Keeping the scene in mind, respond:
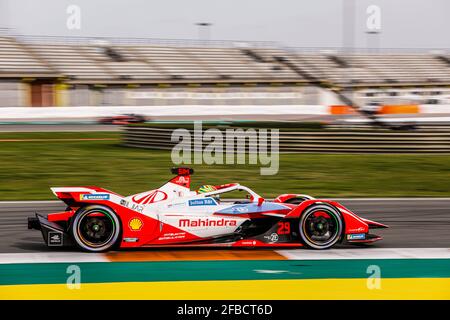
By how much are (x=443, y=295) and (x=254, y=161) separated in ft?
41.4

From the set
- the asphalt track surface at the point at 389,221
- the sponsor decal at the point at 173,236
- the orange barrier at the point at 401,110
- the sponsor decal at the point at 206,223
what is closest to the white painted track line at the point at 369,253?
the asphalt track surface at the point at 389,221

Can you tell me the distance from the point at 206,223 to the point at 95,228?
1.25 meters

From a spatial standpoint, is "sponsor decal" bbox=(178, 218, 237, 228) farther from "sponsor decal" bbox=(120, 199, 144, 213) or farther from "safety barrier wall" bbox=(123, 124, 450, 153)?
"safety barrier wall" bbox=(123, 124, 450, 153)

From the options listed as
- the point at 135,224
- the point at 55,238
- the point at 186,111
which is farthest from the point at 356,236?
the point at 186,111

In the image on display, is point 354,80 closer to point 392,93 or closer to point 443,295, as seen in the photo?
point 392,93

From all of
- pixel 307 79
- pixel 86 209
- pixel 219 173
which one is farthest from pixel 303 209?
pixel 307 79

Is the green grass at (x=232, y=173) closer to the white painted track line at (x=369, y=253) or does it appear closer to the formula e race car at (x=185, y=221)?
the white painted track line at (x=369, y=253)

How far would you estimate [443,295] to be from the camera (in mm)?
6910

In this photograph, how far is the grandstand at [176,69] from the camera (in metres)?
45.8

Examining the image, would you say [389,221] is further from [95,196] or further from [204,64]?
[204,64]

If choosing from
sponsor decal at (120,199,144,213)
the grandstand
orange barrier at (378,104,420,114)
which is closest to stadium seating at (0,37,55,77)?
the grandstand

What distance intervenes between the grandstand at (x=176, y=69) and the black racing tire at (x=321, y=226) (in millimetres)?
34431

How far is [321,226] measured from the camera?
848cm

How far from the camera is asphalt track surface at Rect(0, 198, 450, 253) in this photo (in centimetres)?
909
